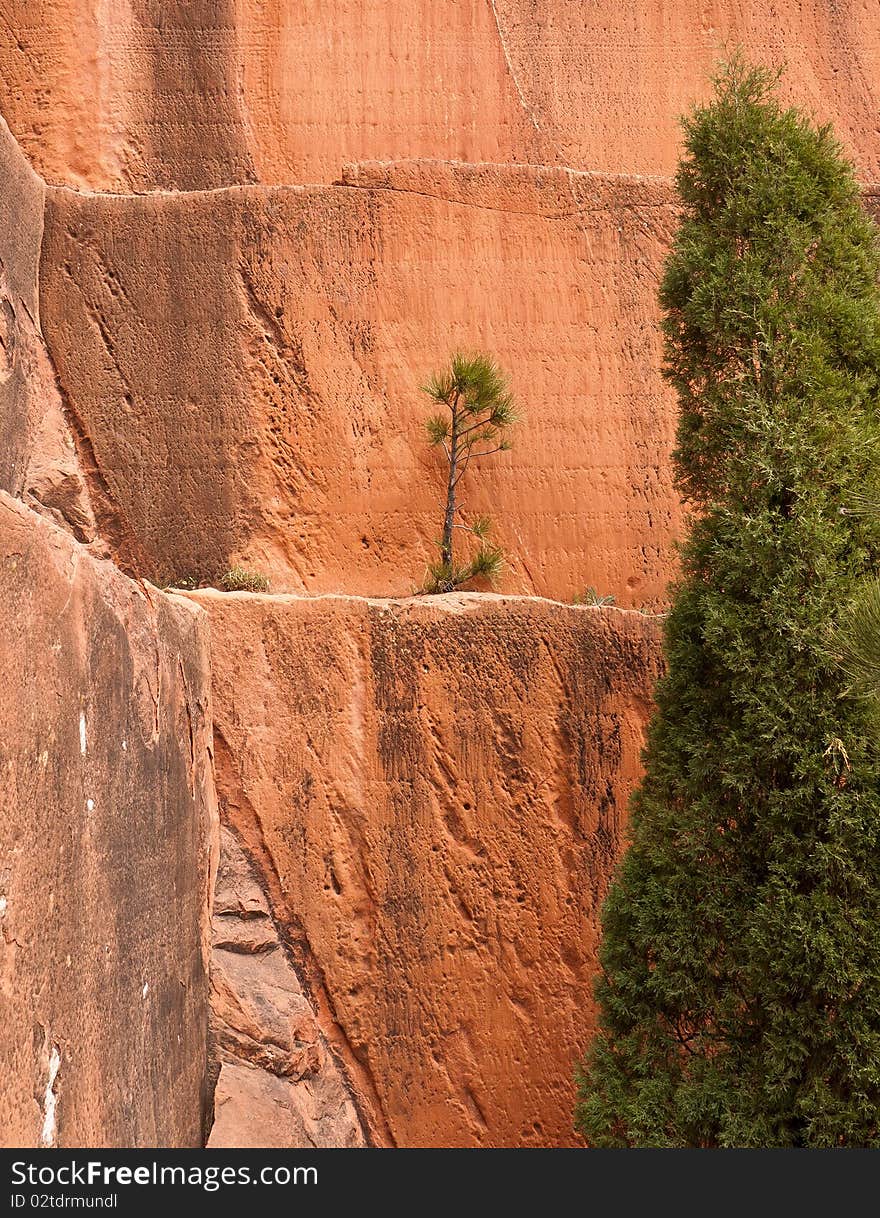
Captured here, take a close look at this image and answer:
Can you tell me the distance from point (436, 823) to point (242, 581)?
6.31 ft

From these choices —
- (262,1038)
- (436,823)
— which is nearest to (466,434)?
(436,823)

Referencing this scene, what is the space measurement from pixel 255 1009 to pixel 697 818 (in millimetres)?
2447

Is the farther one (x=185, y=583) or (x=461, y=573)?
(x=461, y=573)

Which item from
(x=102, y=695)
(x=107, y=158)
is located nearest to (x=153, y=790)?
(x=102, y=695)

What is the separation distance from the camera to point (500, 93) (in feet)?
32.5

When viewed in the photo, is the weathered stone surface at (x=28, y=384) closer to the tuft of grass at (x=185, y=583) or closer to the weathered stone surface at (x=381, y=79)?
the tuft of grass at (x=185, y=583)

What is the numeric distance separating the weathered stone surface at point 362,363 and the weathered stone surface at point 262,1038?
7.09 feet

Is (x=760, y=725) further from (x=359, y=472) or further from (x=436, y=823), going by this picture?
(x=359, y=472)

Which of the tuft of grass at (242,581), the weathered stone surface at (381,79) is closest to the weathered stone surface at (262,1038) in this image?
the tuft of grass at (242,581)

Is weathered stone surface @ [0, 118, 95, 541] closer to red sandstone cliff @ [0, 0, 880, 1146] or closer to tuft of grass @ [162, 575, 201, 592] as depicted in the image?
red sandstone cliff @ [0, 0, 880, 1146]

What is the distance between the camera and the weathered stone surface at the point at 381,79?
9.34 metres

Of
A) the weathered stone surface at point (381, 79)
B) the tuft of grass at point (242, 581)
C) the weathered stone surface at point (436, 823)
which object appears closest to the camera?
the weathered stone surface at point (436, 823)

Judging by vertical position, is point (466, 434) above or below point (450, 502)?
above

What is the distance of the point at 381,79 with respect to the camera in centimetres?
982
